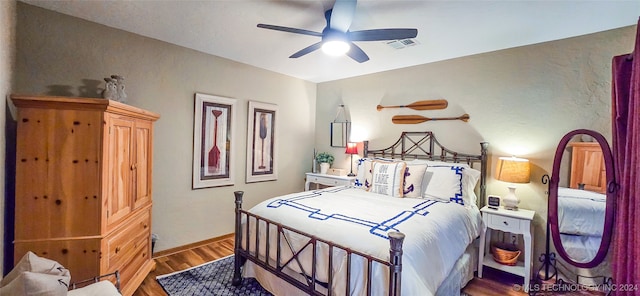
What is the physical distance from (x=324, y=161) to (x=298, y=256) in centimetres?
267

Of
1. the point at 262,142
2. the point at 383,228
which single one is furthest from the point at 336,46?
the point at 262,142

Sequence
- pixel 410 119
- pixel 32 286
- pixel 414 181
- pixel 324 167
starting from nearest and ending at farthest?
1. pixel 32 286
2. pixel 414 181
3. pixel 410 119
4. pixel 324 167

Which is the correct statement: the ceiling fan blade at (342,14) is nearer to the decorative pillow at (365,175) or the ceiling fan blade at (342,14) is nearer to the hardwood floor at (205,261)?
the decorative pillow at (365,175)

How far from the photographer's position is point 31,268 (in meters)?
1.22

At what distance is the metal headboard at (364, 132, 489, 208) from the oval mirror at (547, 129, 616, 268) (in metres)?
0.62

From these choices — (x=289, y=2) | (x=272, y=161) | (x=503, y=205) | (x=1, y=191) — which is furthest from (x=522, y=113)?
(x=1, y=191)

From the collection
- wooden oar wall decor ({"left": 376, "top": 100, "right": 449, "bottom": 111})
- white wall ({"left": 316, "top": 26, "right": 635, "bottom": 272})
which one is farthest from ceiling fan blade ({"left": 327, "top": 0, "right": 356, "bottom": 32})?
wooden oar wall decor ({"left": 376, "top": 100, "right": 449, "bottom": 111})

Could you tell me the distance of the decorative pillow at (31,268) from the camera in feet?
3.95

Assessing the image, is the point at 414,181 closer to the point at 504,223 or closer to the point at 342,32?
the point at 504,223

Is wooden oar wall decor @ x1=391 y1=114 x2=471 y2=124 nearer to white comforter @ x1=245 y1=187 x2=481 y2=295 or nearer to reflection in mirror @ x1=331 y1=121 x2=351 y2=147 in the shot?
reflection in mirror @ x1=331 y1=121 x2=351 y2=147

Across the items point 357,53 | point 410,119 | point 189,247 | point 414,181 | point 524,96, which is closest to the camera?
point 357,53

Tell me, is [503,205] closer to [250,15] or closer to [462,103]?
[462,103]

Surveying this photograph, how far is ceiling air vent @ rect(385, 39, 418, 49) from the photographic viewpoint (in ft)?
9.18

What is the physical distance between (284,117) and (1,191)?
125 inches
